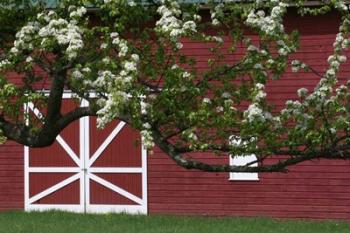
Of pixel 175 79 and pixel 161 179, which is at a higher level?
pixel 175 79

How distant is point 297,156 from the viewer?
25.8ft

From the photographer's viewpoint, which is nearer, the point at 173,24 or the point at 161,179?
the point at 173,24

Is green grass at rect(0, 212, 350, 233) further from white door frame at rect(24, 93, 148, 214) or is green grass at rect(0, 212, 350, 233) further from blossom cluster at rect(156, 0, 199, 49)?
blossom cluster at rect(156, 0, 199, 49)

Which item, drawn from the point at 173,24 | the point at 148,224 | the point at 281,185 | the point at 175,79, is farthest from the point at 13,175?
the point at 173,24

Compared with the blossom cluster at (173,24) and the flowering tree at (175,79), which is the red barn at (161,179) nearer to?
the flowering tree at (175,79)

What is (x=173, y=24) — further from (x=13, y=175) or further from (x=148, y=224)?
(x=13, y=175)

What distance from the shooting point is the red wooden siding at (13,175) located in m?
17.6

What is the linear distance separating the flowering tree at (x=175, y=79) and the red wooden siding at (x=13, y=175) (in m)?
9.52

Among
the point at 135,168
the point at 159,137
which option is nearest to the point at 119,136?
the point at 135,168

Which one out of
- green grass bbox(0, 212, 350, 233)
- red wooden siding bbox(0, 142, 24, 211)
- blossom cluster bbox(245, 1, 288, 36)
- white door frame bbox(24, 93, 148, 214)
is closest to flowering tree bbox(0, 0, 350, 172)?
blossom cluster bbox(245, 1, 288, 36)

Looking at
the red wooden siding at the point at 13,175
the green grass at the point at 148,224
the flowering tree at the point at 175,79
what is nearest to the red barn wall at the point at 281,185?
the green grass at the point at 148,224

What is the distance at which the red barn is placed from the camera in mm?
15672

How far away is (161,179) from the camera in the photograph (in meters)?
16.6

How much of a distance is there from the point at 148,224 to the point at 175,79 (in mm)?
7739
